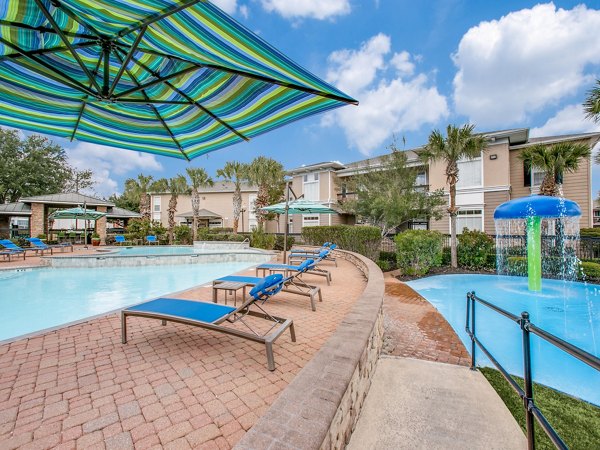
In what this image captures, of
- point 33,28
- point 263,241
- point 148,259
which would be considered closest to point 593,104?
point 33,28

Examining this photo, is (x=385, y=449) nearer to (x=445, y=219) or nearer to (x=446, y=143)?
(x=446, y=143)

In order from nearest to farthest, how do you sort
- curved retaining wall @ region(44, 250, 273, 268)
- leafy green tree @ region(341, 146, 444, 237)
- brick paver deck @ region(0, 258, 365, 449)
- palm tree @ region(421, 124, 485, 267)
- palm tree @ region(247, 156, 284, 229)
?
brick paver deck @ region(0, 258, 365, 449) < curved retaining wall @ region(44, 250, 273, 268) < palm tree @ region(421, 124, 485, 267) < leafy green tree @ region(341, 146, 444, 237) < palm tree @ region(247, 156, 284, 229)

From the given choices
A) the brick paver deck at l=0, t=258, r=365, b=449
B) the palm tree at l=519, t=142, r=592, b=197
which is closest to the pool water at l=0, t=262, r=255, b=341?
the brick paver deck at l=0, t=258, r=365, b=449

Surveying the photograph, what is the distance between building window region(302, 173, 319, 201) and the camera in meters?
26.7

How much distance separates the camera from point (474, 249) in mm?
14898

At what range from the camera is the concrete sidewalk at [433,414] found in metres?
2.48

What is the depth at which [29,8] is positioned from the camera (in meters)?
2.73

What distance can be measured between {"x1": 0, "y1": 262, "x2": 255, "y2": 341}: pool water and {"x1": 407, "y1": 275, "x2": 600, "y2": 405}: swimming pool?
8116mm

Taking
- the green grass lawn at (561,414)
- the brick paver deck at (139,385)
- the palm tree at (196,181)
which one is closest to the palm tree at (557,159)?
the green grass lawn at (561,414)

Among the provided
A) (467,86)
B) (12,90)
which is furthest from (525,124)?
(12,90)

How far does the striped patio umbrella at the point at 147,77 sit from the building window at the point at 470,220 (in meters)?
19.2

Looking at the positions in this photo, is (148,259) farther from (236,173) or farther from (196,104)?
(236,173)

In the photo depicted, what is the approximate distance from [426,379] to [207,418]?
2.80 m

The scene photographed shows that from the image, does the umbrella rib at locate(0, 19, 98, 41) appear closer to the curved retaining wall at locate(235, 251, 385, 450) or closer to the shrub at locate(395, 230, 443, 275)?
the curved retaining wall at locate(235, 251, 385, 450)
